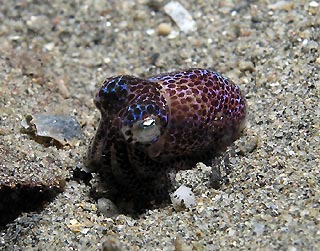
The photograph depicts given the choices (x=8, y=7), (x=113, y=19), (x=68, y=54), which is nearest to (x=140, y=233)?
(x=68, y=54)

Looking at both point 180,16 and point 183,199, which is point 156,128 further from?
point 180,16

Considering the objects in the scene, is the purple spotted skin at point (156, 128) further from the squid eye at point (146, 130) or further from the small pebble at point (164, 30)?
the small pebble at point (164, 30)

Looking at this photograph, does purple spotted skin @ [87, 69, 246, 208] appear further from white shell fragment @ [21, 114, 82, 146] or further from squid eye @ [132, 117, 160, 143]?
white shell fragment @ [21, 114, 82, 146]

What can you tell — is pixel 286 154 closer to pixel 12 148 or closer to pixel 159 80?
pixel 159 80

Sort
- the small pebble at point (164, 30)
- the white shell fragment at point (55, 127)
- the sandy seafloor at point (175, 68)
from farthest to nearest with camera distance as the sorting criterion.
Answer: the small pebble at point (164, 30) → the white shell fragment at point (55, 127) → the sandy seafloor at point (175, 68)

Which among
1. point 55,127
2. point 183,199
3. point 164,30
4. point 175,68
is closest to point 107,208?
point 183,199

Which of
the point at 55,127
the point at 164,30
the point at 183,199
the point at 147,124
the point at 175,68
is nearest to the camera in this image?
the point at 147,124

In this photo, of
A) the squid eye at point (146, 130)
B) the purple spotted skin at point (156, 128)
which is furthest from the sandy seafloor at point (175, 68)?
the squid eye at point (146, 130)
